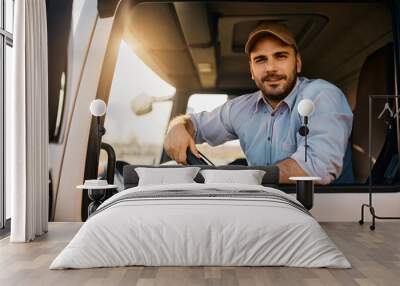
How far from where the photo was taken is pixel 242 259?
4016mm

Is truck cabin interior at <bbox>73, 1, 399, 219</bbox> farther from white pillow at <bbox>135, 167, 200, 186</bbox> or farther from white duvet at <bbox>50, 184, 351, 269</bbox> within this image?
white duvet at <bbox>50, 184, 351, 269</bbox>

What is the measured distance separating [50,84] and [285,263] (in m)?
4.00

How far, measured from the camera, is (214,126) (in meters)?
6.72

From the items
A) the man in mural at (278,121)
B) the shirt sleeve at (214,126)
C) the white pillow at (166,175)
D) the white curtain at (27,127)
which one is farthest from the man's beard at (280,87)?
the white curtain at (27,127)

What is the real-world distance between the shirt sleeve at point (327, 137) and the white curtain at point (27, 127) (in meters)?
2.95

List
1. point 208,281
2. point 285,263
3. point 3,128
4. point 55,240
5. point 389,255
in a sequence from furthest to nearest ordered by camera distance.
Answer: point 3,128 < point 55,240 < point 389,255 < point 285,263 < point 208,281

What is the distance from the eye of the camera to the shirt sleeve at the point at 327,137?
21.5 ft

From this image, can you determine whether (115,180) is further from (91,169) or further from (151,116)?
(151,116)

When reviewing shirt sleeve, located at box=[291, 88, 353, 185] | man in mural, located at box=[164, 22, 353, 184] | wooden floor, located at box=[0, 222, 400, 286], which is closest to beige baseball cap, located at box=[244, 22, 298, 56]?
man in mural, located at box=[164, 22, 353, 184]

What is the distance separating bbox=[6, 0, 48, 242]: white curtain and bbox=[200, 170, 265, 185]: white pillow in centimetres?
183

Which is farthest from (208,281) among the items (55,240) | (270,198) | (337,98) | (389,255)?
(337,98)

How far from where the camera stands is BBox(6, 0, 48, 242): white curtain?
5.24 meters

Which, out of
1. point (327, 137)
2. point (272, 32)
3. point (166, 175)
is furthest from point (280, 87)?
point (166, 175)

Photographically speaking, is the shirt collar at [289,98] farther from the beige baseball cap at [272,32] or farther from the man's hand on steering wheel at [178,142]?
the man's hand on steering wheel at [178,142]
